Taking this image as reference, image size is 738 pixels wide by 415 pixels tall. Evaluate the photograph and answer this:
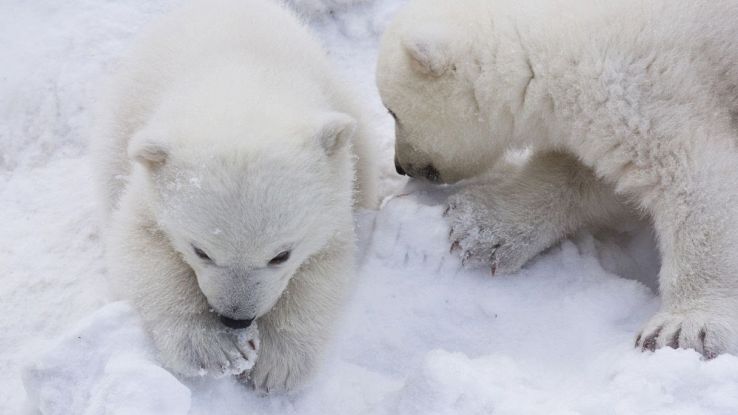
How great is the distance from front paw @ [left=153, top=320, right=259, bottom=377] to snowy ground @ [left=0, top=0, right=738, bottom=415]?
82 millimetres

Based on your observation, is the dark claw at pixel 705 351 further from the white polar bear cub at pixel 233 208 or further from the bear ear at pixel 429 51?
the bear ear at pixel 429 51

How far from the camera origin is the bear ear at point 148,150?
3182 millimetres

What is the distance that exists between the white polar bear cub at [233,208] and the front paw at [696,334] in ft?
4.13

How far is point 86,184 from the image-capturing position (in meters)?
4.84

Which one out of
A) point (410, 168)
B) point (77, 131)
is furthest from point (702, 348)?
point (77, 131)

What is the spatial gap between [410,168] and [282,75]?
41.2 inches

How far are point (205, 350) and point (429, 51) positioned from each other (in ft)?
5.67

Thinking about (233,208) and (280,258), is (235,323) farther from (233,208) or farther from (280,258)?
(233,208)

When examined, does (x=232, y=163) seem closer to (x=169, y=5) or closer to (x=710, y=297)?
(x=710, y=297)

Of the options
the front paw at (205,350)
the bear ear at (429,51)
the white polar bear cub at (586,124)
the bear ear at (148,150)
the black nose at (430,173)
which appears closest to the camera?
the bear ear at (148,150)

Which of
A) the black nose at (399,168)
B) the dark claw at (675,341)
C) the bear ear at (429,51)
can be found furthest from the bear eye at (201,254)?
the dark claw at (675,341)

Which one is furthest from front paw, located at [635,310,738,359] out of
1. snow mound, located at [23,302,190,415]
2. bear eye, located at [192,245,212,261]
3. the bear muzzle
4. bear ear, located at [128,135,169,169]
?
bear ear, located at [128,135,169,169]

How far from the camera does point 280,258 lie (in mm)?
3260

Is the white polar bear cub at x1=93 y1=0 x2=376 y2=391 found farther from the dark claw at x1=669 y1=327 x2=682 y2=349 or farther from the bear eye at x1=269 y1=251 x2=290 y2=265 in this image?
the dark claw at x1=669 y1=327 x2=682 y2=349
